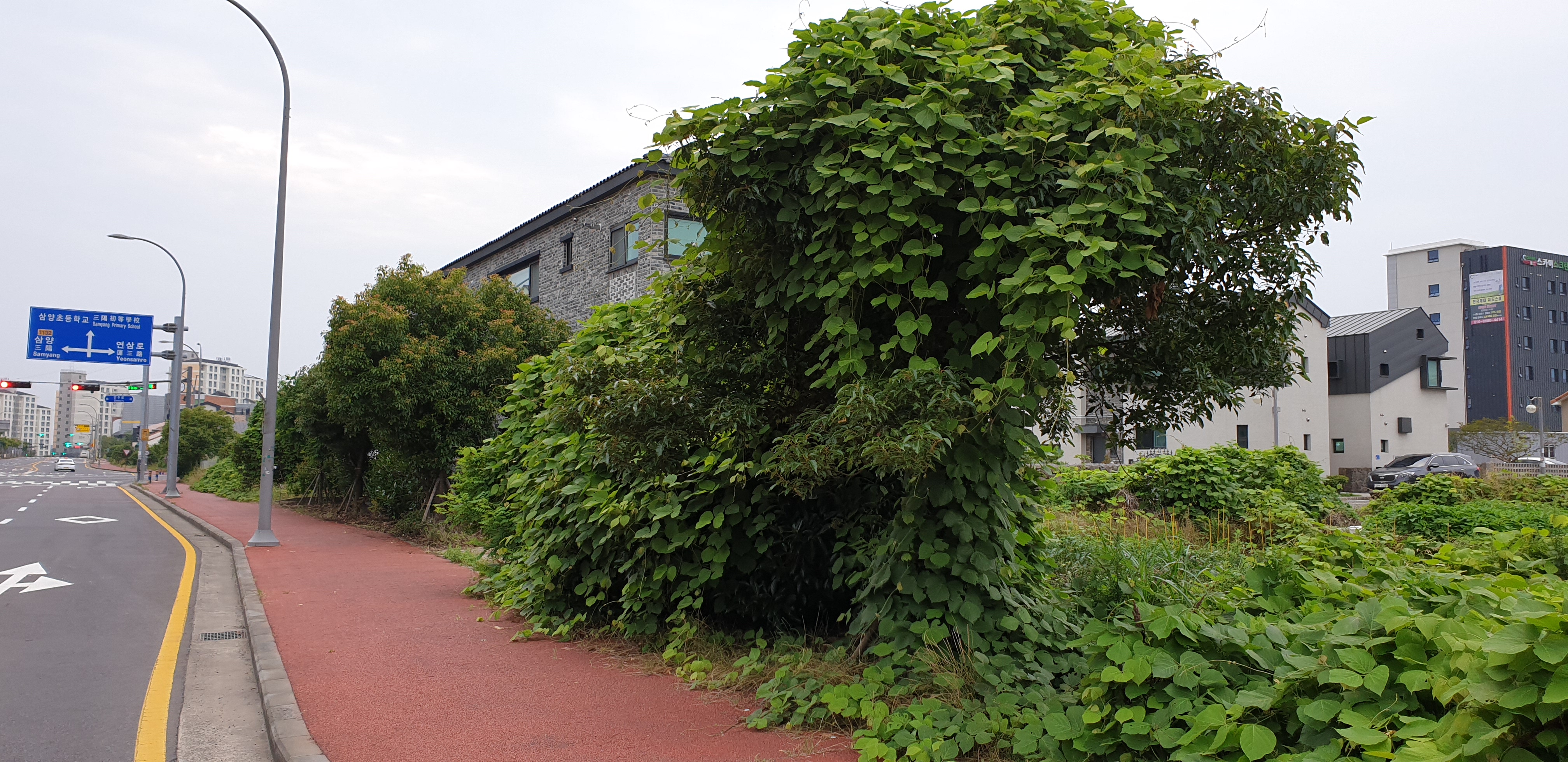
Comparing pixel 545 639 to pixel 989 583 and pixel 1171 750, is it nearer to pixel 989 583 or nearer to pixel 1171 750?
pixel 989 583

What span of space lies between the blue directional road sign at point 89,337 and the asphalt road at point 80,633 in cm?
998

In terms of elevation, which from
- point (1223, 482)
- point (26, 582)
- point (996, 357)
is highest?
point (996, 357)

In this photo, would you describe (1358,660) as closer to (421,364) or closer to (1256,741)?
(1256,741)

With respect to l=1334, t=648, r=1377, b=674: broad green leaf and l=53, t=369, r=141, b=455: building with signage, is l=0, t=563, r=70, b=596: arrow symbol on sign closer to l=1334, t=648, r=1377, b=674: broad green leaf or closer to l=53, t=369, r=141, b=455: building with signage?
l=1334, t=648, r=1377, b=674: broad green leaf

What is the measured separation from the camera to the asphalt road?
17.6ft

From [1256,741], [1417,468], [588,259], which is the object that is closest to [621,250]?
[588,259]

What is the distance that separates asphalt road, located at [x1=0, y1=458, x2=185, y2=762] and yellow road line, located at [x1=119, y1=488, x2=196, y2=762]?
5 cm

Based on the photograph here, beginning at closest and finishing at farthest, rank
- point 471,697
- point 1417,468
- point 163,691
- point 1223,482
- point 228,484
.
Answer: point 471,697 < point 163,691 < point 1223,482 < point 1417,468 < point 228,484

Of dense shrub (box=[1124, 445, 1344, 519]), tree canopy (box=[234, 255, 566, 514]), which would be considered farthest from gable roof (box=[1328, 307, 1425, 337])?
tree canopy (box=[234, 255, 566, 514])

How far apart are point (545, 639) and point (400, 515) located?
37.7 ft

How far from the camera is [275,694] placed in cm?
571

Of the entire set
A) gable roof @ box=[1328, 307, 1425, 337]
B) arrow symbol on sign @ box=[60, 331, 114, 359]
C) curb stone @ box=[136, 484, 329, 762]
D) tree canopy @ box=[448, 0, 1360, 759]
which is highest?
gable roof @ box=[1328, 307, 1425, 337]

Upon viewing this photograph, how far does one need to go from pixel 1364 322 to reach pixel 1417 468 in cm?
1464

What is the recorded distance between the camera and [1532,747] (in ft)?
9.02
